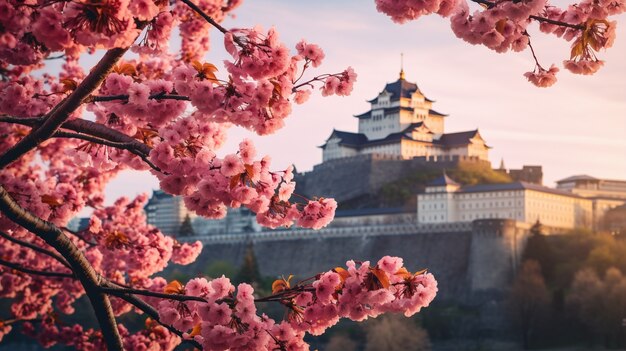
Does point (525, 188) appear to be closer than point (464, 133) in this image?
Yes

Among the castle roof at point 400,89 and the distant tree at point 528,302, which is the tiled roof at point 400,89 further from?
the distant tree at point 528,302

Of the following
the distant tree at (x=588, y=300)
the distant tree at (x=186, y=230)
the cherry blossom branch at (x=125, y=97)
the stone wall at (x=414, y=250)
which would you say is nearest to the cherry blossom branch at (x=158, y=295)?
the cherry blossom branch at (x=125, y=97)

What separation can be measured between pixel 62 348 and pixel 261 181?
62.0 m

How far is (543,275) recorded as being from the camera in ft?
213

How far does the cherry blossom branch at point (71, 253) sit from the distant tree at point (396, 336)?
5023 centimetres

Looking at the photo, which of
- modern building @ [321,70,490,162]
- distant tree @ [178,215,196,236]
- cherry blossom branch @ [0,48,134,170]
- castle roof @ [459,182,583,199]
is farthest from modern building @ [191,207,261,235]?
cherry blossom branch @ [0,48,134,170]

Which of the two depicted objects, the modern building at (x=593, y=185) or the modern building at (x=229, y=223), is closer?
the modern building at (x=593, y=185)

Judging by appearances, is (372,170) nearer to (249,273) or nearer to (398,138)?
(398,138)

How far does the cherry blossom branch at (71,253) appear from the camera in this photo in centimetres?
653

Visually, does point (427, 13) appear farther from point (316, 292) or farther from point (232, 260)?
point (232, 260)

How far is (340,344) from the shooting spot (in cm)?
5741

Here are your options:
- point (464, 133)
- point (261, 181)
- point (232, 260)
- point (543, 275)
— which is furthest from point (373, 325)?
point (261, 181)

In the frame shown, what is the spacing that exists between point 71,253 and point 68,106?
1213 mm

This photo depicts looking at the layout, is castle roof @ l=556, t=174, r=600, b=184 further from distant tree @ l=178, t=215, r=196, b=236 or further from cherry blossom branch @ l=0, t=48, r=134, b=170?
cherry blossom branch @ l=0, t=48, r=134, b=170
